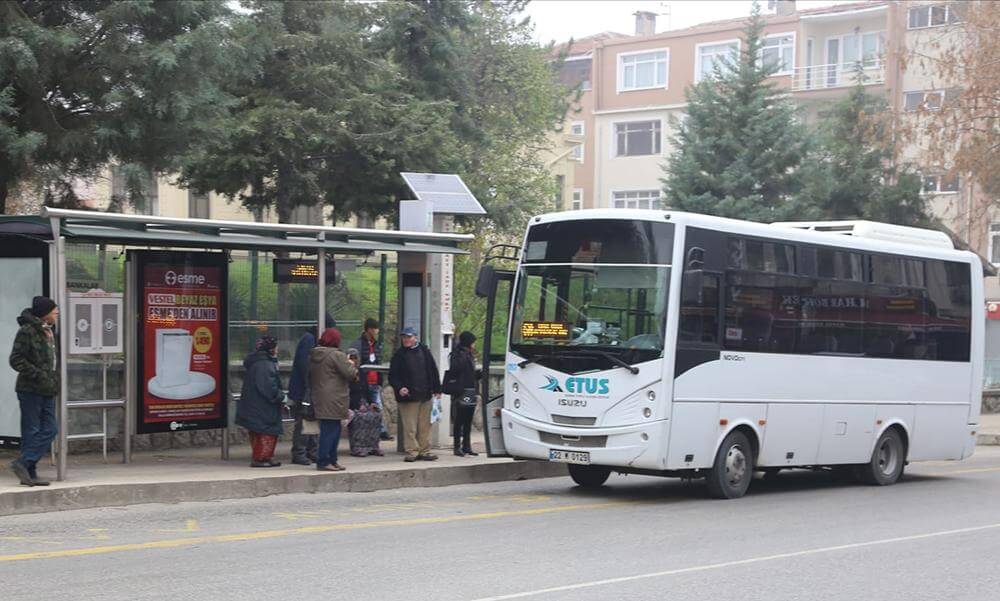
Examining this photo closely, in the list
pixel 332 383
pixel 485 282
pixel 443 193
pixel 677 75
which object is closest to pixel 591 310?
pixel 485 282

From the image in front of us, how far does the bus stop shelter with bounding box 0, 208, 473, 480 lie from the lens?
1310cm

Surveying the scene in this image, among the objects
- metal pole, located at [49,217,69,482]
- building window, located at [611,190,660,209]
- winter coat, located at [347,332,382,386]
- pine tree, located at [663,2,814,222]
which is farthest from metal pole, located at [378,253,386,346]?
building window, located at [611,190,660,209]

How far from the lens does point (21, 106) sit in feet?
54.3

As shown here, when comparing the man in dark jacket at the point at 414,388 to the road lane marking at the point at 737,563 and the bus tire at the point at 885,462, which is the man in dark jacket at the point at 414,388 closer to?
the bus tire at the point at 885,462

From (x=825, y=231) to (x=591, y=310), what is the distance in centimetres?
516

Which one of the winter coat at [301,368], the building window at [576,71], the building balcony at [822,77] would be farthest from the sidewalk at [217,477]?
the building window at [576,71]

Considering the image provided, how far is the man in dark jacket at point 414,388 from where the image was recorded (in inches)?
640

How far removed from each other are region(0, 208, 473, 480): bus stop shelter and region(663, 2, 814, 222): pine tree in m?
21.1

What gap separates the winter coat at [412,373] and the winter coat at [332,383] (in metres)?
1.34

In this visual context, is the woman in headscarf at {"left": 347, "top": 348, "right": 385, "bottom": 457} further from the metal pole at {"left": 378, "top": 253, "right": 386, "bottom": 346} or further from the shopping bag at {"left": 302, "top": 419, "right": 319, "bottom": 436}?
the metal pole at {"left": 378, "top": 253, "right": 386, "bottom": 346}

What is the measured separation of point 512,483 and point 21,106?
785 centimetres

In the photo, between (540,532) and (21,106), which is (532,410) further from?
(21,106)

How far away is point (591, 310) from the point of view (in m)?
14.6

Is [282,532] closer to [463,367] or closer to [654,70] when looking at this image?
[463,367]
